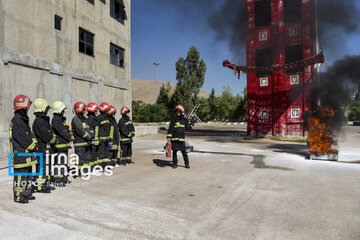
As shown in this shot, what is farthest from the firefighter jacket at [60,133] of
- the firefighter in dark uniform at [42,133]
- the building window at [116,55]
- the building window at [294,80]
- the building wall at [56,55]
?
the building window at [294,80]

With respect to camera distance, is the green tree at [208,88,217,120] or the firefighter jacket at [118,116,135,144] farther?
the green tree at [208,88,217,120]

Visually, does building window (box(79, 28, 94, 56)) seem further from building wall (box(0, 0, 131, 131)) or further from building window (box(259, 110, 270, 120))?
building window (box(259, 110, 270, 120))

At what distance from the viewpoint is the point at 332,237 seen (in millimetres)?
3137

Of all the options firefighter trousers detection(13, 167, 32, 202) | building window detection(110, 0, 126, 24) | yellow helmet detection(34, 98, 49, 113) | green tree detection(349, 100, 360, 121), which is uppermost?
building window detection(110, 0, 126, 24)

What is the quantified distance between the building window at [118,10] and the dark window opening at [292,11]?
42.0 ft

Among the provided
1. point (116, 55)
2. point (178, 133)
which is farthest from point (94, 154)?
point (116, 55)

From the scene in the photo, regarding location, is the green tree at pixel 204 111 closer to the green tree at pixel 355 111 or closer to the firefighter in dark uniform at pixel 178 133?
the green tree at pixel 355 111

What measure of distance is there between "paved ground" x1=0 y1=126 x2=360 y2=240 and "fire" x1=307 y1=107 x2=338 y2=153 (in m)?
2.17

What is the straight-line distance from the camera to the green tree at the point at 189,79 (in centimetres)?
4612

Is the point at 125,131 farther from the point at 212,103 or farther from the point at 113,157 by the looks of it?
the point at 212,103

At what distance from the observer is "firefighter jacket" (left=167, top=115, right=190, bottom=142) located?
7.63 m

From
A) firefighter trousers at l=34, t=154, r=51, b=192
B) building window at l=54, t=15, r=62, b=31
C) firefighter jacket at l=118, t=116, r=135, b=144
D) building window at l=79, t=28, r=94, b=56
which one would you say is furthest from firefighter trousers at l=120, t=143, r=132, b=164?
building window at l=79, t=28, r=94, b=56

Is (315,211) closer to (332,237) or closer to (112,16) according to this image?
(332,237)

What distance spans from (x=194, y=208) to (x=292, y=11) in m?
20.2
